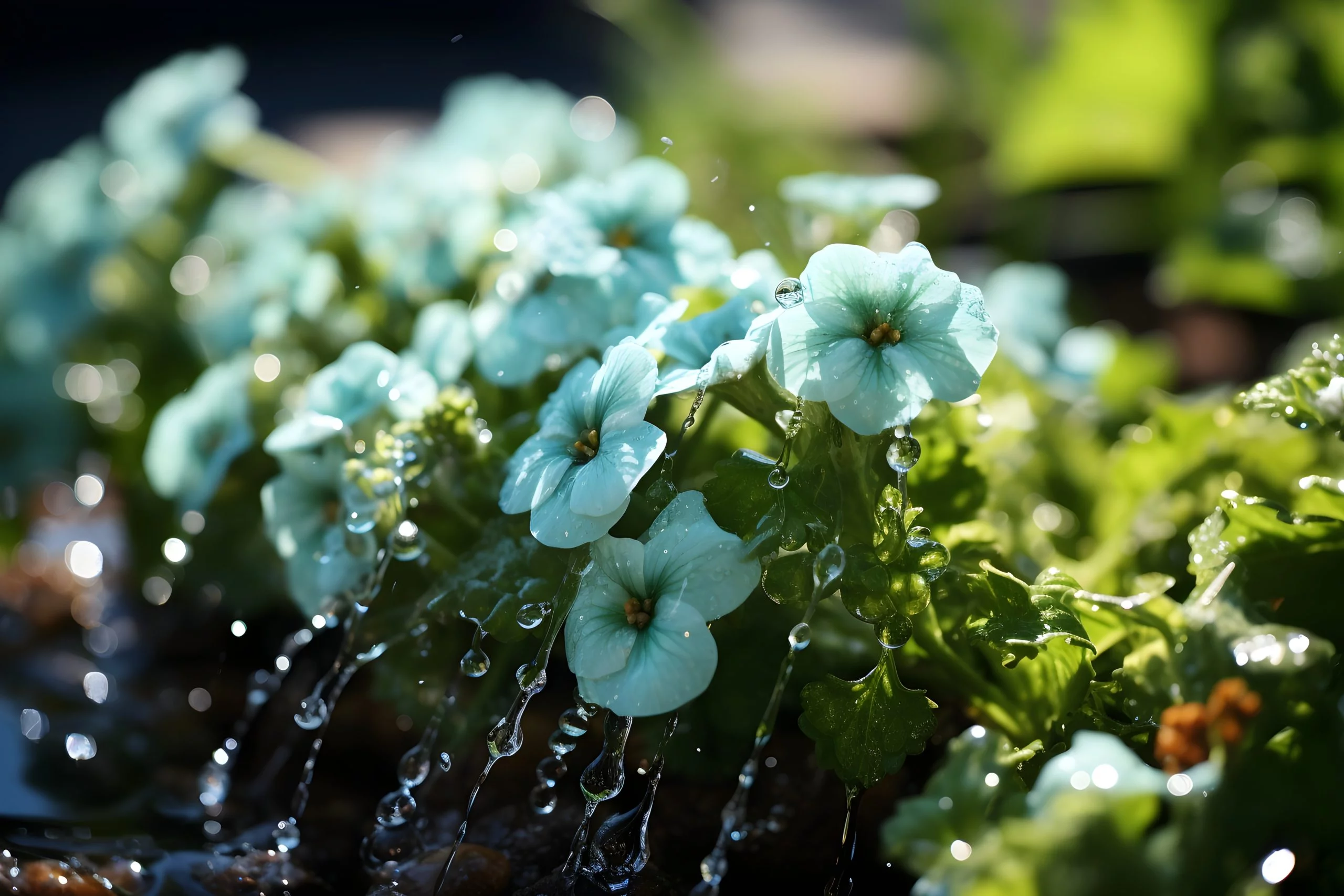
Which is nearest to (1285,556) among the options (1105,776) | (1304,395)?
(1304,395)

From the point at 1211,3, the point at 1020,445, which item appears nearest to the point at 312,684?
the point at 1020,445

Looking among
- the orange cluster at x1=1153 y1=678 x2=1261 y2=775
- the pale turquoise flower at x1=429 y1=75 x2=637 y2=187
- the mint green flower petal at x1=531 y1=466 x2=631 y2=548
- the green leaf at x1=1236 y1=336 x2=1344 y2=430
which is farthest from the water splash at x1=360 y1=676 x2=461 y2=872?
the pale turquoise flower at x1=429 y1=75 x2=637 y2=187

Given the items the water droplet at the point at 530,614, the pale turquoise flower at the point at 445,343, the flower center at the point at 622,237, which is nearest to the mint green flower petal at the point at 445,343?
the pale turquoise flower at the point at 445,343

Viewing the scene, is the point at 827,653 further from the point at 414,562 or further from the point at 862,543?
the point at 414,562

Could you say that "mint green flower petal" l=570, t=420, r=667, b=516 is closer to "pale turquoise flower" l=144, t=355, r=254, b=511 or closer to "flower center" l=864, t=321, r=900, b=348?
"flower center" l=864, t=321, r=900, b=348

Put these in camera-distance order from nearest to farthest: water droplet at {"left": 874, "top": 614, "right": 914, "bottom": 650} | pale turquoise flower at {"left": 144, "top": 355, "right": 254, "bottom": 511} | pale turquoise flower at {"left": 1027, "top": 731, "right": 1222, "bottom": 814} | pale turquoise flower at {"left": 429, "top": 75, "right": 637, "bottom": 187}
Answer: pale turquoise flower at {"left": 1027, "top": 731, "right": 1222, "bottom": 814} < water droplet at {"left": 874, "top": 614, "right": 914, "bottom": 650} < pale turquoise flower at {"left": 144, "top": 355, "right": 254, "bottom": 511} < pale turquoise flower at {"left": 429, "top": 75, "right": 637, "bottom": 187}

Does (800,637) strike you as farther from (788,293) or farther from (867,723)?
(788,293)
